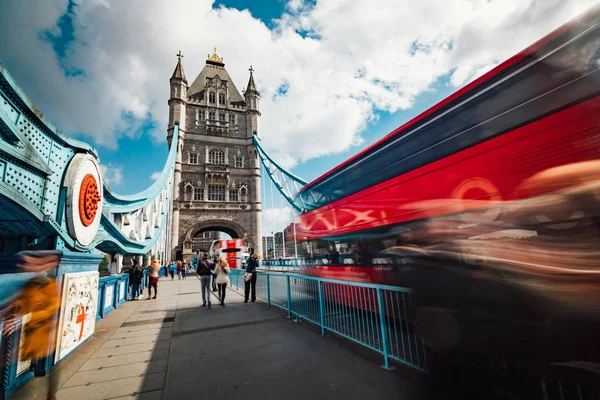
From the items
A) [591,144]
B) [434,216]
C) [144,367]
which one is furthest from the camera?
[434,216]

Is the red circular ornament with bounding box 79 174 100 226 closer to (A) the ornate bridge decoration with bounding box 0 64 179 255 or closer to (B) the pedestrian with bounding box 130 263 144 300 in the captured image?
(A) the ornate bridge decoration with bounding box 0 64 179 255

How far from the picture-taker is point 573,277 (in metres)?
1.87

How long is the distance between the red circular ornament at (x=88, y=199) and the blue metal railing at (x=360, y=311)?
11.5 feet

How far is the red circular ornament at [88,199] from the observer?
3562 millimetres

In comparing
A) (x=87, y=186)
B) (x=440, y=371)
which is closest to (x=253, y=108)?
(x=87, y=186)

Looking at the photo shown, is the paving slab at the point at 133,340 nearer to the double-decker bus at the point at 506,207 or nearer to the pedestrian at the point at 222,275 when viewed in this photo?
the pedestrian at the point at 222,275

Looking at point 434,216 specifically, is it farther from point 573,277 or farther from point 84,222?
point 84,222

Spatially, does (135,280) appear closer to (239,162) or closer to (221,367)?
(221,367)

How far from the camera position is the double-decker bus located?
1862mm

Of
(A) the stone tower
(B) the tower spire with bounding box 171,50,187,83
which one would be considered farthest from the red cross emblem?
(B) the tower spire with bounding box 171,50,187,83

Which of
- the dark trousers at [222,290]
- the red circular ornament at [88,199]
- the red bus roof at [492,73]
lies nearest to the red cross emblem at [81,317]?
the red circular ornament at [88,199]

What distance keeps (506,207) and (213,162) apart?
97.9 ft

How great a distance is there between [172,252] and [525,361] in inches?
1054

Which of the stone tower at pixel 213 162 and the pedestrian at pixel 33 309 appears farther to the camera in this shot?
the stone tower at pixel 213 162
